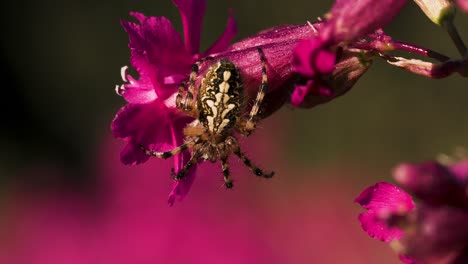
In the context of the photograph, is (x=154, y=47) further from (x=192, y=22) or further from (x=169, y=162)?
(x=169, y=162)

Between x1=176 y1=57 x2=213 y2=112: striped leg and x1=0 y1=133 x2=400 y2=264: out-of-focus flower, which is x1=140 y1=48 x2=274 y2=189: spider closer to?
x1=176 y1=57 x2=213 y2=112: striped leg

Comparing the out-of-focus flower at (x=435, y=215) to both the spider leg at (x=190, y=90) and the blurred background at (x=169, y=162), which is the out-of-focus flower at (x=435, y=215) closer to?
the spider leg at (x=190, y=90)

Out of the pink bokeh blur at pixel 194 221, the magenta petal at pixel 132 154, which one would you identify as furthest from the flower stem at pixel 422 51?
the pink bokeh blur at pixel 194 221

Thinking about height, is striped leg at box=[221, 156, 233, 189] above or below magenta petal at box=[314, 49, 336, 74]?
below

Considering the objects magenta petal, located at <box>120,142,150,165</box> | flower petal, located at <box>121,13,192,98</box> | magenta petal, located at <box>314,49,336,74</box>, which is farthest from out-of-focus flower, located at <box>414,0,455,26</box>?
magenta petal, located at <box>120,142,150,165</box>

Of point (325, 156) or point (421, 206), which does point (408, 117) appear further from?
point (421, 206)

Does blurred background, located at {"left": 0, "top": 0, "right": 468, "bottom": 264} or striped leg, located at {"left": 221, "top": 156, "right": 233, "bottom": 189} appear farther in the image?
blurred background, located at {"left": 0, "top": 0, "right": 468, "bottom": 264}

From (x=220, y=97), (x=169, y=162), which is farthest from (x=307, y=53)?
(x=169, y=162)

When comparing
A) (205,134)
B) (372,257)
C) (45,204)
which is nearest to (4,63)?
(45,204)
